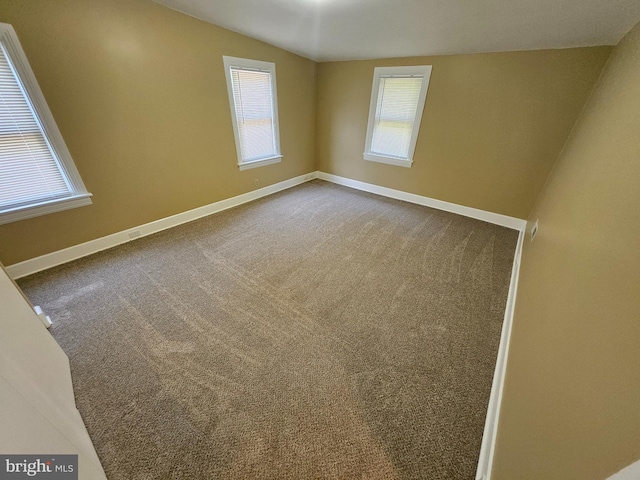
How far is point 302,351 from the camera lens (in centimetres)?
152

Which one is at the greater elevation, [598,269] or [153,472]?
[598,269]

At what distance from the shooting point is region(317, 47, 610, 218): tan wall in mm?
2420

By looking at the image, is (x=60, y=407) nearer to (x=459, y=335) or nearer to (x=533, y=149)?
(x=459, y=335)

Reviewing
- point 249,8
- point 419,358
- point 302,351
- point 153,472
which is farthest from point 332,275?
point 249,8

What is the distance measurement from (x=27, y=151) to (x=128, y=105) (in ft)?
2.85

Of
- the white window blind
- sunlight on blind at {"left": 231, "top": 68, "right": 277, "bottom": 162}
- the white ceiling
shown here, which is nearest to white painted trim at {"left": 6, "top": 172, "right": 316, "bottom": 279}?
the white window blind

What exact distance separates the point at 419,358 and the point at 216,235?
2.43 metres

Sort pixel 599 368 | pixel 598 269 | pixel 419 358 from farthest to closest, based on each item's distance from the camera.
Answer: pixel 419 358, pixel 598 269, pixel 599 368

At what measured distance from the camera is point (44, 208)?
80.6 inches

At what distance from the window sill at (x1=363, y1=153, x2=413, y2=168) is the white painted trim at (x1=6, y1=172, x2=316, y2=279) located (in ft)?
5.90

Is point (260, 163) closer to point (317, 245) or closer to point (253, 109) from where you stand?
point (253, 109)

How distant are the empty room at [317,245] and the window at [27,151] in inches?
0.6

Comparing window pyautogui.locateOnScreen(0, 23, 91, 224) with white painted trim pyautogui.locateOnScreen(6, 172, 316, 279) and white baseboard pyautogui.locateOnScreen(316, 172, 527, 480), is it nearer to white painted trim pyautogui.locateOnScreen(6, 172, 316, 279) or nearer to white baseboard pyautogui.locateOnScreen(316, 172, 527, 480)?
white painted trim pyautogui.locateOnScreen(6, 172, 316, 279)

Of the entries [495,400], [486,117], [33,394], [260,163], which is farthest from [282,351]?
[486,117]
